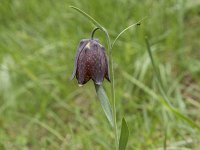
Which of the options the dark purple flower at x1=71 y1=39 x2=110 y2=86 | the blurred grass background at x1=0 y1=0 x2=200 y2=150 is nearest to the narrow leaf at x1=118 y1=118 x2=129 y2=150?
the dark purple flower at x1=71 y1=39 x2=110 y2=86

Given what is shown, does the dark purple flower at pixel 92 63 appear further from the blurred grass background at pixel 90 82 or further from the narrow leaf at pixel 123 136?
the blurred grass background at pixel 90 82

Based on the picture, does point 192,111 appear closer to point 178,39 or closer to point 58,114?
point 178,39

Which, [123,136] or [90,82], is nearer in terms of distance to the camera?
[123,136]

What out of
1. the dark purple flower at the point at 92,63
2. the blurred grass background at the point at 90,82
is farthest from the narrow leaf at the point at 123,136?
the blurred grass background at the point at 90,82

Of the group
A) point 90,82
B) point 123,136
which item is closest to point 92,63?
point 123,136

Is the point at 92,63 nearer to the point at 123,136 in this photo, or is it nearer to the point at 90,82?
the point at 123,136

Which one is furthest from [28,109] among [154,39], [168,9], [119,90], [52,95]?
[168,9]
